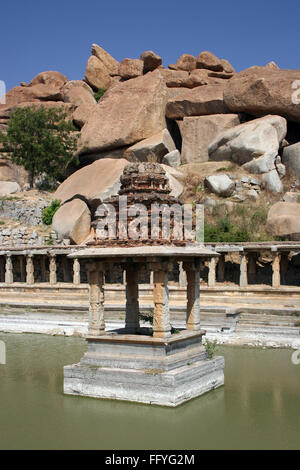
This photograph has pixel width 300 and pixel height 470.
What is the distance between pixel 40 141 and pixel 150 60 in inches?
372

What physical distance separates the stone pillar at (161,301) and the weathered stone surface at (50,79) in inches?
1354

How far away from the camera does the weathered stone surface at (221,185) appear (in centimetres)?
2744

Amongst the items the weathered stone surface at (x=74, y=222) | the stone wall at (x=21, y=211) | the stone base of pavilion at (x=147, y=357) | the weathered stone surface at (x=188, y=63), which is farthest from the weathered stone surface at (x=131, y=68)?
the stone base of pavilion at (x=147, y=357)

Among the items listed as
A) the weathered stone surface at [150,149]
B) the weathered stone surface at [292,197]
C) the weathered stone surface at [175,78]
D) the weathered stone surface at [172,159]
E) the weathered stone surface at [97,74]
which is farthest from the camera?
the weathered stone surface at [97,74]

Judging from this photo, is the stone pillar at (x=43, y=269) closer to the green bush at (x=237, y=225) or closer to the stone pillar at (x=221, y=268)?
the green bush at (x=237, y=225)

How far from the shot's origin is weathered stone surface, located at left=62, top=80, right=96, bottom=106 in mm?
38644

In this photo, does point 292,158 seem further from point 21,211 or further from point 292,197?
point 21,211

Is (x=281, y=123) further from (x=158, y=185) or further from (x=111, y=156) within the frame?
(x=158, y=185)

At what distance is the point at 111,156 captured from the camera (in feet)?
108

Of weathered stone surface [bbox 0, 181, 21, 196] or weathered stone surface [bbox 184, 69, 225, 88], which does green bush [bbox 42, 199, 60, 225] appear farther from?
weathered stone surface [bbox 184, 69, 225, 88]

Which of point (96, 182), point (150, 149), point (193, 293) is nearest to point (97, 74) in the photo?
point (150, 149)

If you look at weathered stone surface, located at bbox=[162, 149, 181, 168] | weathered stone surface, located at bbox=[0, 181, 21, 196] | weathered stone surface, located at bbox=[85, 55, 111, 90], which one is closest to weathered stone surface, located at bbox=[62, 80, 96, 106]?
weathered stone surface, located at bbox=[85, 55, 111, 90]

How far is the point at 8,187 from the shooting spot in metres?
33.5
